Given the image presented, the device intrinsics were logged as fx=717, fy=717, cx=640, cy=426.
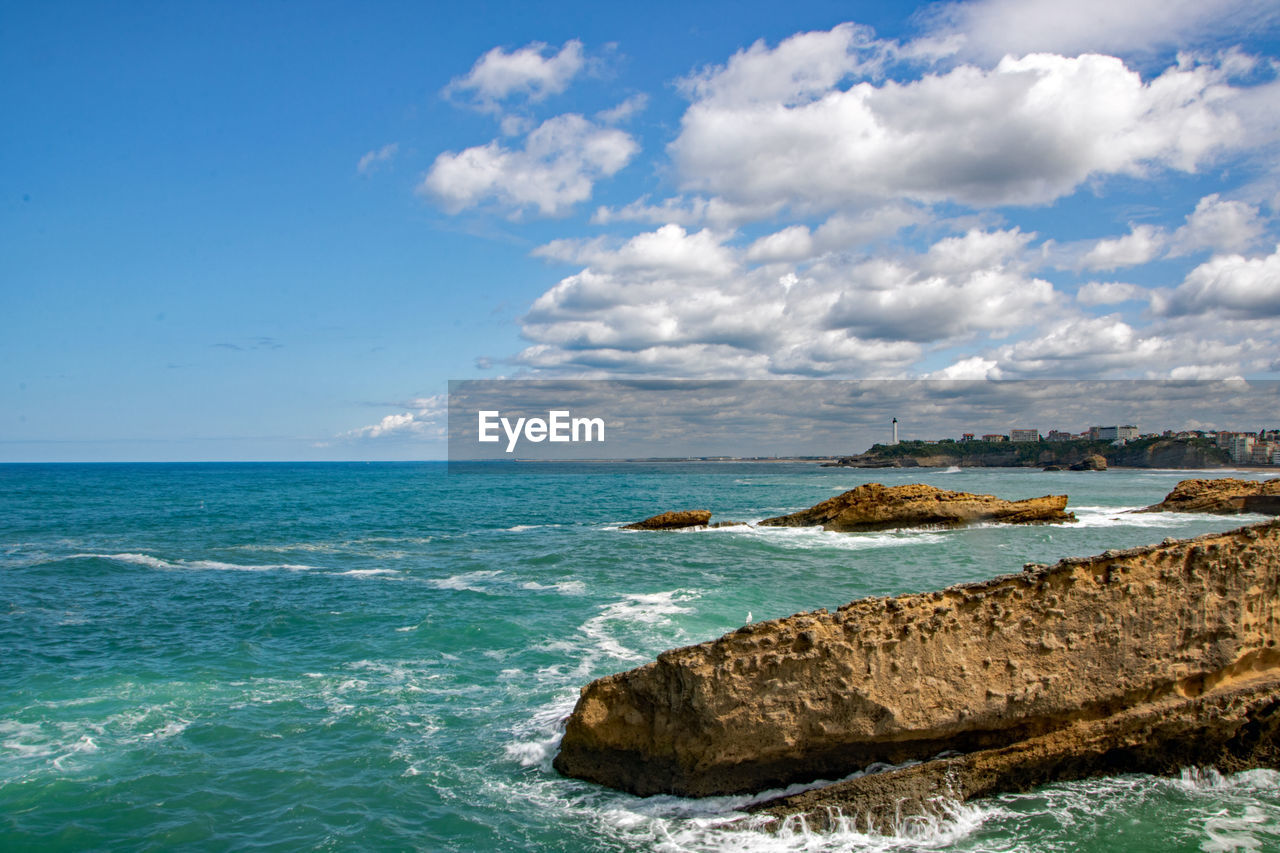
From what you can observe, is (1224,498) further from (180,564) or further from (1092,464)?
(1092,464)

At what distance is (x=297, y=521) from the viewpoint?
4512 centimetres

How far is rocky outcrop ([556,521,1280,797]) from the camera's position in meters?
7.59

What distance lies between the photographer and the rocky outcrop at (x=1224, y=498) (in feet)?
128

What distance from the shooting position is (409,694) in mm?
11883

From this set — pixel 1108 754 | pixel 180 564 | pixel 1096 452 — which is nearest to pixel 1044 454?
pixel 1096 452

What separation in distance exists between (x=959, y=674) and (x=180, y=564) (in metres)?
28.3

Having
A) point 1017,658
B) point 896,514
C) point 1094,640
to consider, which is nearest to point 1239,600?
point 1094,640

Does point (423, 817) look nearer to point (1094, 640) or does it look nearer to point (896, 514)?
point (1094, 640)

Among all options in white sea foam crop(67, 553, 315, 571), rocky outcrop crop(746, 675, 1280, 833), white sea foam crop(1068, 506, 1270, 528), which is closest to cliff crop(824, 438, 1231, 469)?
white sea foam crop(1068, 506, 1270, 528)

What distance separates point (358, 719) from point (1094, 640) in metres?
9.87

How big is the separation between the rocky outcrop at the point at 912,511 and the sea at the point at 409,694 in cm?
291

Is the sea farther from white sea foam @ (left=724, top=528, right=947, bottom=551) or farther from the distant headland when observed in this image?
the distant headland

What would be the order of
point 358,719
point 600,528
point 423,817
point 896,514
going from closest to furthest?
1. point 423,817
2. point 358,719
3. point 896,514
4. point 600,528

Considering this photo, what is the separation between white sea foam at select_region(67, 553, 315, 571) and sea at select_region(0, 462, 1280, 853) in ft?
0.57
